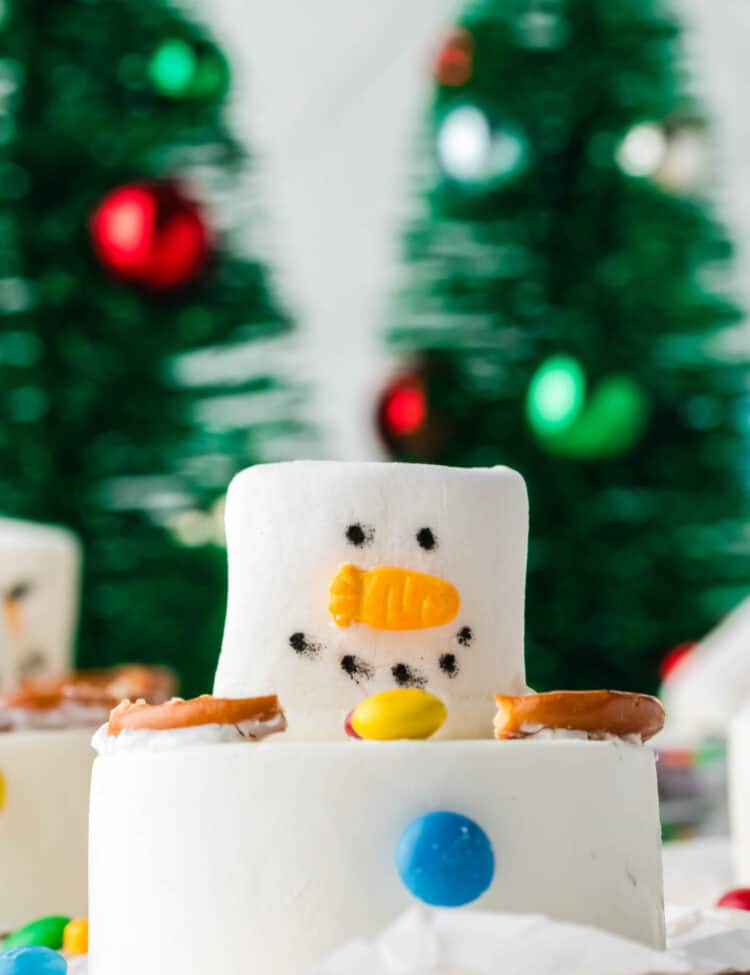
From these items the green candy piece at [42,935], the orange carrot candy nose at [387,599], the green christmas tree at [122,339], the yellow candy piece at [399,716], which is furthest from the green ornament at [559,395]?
the yellow candy piece at [399,716]

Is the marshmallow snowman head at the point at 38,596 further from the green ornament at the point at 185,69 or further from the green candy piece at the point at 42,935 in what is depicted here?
the green ornament at the point at 185,69

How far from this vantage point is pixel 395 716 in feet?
4.11

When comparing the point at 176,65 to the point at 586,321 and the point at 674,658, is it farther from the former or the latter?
the point at 674,658

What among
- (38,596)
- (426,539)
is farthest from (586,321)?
(426,539)

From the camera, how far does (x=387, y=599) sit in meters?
1.37

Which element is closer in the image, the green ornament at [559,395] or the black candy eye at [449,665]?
the black candy eye at [449,665]

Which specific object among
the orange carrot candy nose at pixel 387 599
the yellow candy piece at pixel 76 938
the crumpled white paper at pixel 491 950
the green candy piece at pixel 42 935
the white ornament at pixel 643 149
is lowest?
the green candy piece at pixel 42 935

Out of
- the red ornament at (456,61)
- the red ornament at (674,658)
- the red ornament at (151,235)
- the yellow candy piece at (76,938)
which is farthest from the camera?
the red ornament at (456,61)

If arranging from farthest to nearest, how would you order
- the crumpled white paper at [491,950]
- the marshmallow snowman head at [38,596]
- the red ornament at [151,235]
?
the red ornament at [151,235] < the marshmallow snowman head at [38,596] < the crumpled white paper at [491,950]

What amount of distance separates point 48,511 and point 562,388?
1367 mm

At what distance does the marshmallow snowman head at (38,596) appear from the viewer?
2.83 metres

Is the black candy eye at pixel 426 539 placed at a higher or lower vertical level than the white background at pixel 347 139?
lower

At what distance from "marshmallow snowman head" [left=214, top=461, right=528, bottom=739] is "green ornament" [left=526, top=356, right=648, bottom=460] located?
98.4 inches

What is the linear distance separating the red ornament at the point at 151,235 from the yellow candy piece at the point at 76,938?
2.38 m
